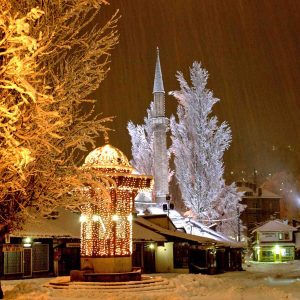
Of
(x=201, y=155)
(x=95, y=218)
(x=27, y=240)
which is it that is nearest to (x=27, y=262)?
(x=27, y=240)

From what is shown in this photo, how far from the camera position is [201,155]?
46.6 metres

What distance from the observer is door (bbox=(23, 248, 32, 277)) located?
31.0m

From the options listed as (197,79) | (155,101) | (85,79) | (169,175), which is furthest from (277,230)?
(85,79)

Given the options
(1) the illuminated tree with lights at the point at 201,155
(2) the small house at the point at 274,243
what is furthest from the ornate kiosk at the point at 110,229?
(2) the small house at the point at 274,243

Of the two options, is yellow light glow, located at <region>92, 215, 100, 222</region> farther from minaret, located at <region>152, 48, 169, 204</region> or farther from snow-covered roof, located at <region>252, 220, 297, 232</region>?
snow-covered roof, located at <region>252, 220, 297, 232</region>

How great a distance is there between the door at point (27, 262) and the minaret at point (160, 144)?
108 feet

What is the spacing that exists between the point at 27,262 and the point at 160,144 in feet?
122

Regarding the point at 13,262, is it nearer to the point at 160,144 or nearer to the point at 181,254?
the point at 181,254

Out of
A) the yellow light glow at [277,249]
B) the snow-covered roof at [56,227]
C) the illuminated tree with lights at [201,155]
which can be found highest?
the illuminated tree with lights at [201,155]

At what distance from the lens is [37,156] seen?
452 inches

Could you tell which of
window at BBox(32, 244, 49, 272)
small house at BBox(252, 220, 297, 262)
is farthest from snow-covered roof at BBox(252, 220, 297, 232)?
window at BBox(32, 244, 49, 272)

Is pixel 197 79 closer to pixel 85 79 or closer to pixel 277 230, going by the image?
pixel 277 230

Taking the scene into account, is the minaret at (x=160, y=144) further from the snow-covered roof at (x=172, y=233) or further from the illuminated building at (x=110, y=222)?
the illuminated building at (x=110, y=222)

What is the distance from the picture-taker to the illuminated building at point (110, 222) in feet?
67.9
